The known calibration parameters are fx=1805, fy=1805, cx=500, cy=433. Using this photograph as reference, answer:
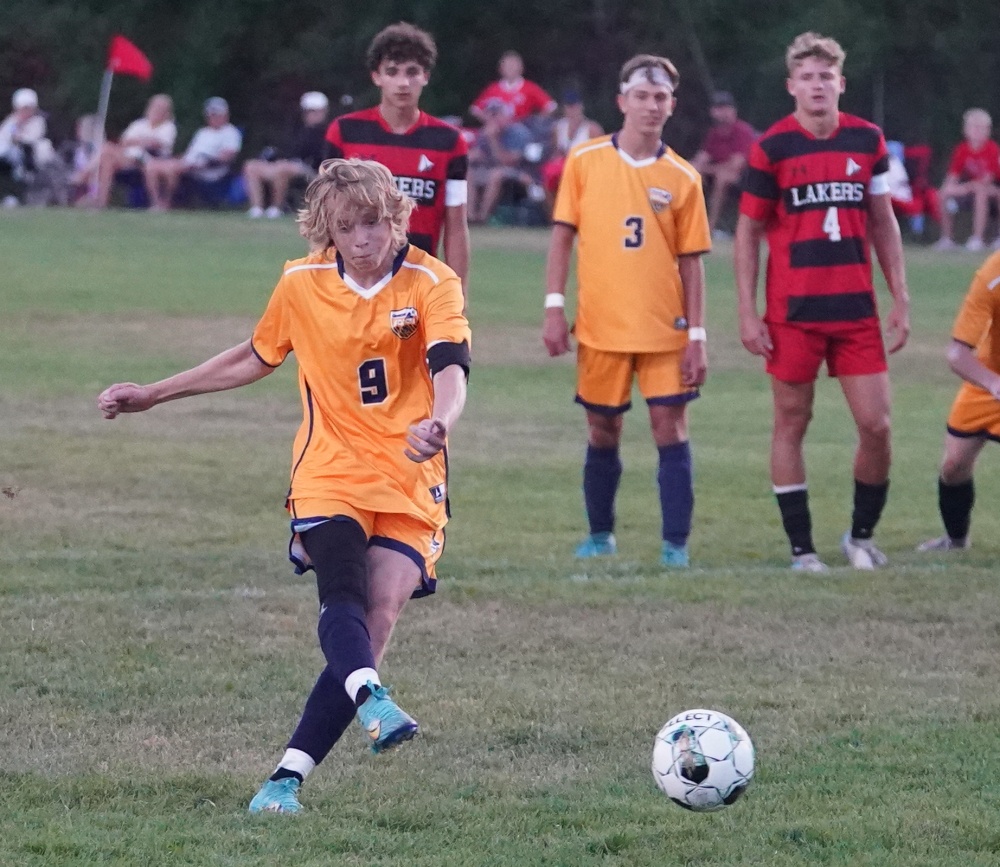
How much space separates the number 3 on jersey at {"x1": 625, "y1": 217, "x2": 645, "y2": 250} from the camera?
7.73 m

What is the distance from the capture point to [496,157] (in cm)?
2406

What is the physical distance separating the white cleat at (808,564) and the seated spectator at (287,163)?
16.3 meters

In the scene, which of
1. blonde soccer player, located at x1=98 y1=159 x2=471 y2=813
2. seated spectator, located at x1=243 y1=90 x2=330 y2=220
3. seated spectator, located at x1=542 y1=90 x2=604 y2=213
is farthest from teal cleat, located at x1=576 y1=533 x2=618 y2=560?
seated spectator, located at x1=243 y1=90 x2=330 y2=220

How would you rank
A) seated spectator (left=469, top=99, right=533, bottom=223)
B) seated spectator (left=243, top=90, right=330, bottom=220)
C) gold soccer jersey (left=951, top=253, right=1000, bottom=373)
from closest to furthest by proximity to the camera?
gold soccer jersey (left=951, top=253, right=1000, bottom=373) → seated spectator (left=243, top=90, right=330, bottom=220) → seated spectator (left=469, top=99, right=533, bottom=223)

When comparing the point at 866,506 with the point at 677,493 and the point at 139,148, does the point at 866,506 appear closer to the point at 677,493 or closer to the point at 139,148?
the point at 677,493

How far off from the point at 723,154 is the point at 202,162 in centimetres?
807

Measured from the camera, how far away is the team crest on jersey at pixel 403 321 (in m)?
4.76

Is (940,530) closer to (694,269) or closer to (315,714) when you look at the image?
(694,269)

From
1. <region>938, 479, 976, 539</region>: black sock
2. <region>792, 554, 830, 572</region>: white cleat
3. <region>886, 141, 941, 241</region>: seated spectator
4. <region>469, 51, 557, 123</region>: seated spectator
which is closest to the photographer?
<region>792, 554, 830, 572</region>: white cleat

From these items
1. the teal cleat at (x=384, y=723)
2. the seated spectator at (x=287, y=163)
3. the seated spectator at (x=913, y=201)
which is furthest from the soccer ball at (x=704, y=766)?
the seated spectator at (x=287, y=163)

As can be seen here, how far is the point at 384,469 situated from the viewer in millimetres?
4746

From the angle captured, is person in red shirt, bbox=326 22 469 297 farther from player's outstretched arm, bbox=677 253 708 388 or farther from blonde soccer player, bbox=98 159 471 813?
blonde soccer player, bbox=98 159 471 813

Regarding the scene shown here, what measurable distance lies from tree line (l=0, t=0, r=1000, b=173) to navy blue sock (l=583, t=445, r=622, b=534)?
18.9m

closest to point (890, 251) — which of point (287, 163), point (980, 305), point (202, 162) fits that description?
point (980, 305)
